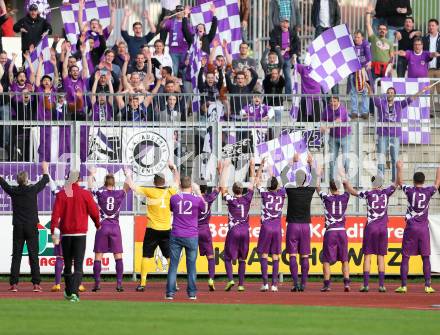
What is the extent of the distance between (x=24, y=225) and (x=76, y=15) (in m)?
7.86

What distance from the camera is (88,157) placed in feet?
85.4

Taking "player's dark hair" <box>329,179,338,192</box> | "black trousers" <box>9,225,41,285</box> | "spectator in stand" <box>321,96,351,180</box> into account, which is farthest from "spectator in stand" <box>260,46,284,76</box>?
"black trousers" <box>9,225,41,285</box>

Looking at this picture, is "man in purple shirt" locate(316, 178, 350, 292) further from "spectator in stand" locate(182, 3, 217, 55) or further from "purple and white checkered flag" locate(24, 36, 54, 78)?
"purple and white checkered flag" locate(24, 36, 54, 78)

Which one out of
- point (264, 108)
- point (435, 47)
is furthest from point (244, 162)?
point (435, 47)

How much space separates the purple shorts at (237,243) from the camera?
24.7 meters

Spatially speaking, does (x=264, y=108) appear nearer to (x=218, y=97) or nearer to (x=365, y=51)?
(x=218, y=97)

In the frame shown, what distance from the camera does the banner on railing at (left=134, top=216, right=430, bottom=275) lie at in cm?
2661

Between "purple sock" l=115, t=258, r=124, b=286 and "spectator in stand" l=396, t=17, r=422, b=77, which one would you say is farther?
"spectator in stand" l=396, t=17, r=422, b=77

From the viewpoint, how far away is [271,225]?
24.8 meters

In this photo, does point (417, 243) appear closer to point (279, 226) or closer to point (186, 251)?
point (279, 226)

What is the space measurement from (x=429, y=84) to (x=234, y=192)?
593cm

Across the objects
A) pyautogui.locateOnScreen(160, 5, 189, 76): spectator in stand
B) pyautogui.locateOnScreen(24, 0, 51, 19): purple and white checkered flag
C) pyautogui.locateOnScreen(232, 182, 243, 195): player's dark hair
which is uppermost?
pyautogui.locateOnScreen(24, 0, 51, 19): purple and white checkered flag

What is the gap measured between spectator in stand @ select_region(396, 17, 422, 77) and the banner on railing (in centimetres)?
492

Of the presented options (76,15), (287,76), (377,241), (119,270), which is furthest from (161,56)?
(377,241)
